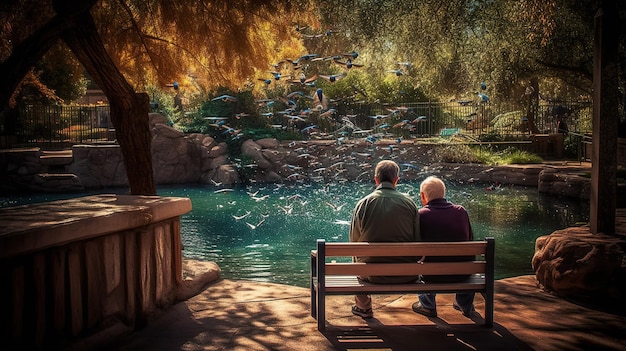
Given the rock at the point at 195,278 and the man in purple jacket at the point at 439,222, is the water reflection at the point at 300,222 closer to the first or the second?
the rock at the point at 195,278

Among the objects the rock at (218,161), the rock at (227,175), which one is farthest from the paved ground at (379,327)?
the rock at (218,161)

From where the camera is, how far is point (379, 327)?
444 cm

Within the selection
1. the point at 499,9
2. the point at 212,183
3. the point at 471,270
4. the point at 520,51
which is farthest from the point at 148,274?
the point at 212,183

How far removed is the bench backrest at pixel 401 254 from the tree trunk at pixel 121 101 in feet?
11.3

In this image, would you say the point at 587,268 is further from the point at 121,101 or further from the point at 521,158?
the point at 521,158

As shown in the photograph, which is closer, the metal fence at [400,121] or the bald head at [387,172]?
the bald head at [387,172]

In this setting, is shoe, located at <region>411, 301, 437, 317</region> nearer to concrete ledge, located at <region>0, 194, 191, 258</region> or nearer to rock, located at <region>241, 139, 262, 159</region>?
concrete ledge, located at <region>0, 194, 191, 258</region>

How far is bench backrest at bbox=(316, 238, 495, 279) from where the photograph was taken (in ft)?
13.9

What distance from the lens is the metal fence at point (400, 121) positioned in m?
23.7

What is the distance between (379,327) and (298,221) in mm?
8856

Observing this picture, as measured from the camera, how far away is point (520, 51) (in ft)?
50.4

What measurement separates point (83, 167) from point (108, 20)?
11.9 metres

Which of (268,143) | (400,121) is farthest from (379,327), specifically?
(400,121)

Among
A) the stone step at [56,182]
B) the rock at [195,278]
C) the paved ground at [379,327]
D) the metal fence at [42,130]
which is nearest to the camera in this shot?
the paved ground at [379,327]
